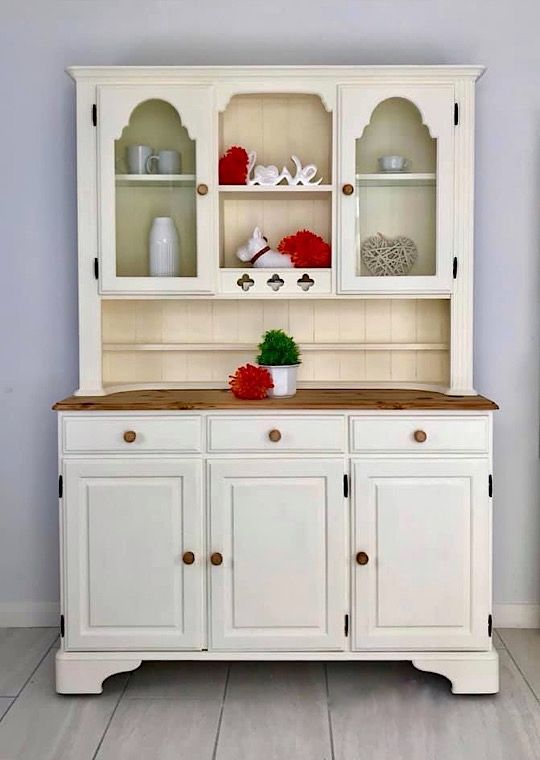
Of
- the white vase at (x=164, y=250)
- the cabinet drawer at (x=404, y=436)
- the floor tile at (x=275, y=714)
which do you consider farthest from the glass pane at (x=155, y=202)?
the floor tile at (x=275, y=714)

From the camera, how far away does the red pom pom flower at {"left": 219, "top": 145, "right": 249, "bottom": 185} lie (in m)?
2.97

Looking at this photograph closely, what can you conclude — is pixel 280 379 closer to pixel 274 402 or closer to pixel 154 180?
pixel 274 402

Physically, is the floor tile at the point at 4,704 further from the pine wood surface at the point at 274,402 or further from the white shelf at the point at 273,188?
the white shelf at the point at 273,188

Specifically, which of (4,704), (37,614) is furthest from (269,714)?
(37,614)

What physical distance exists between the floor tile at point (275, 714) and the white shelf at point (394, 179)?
1.56 meters

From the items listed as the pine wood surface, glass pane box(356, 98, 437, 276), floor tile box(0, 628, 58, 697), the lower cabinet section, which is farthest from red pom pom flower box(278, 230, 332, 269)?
floor tile box(0, 628, 58, 697)

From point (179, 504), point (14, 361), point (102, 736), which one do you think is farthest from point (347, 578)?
point (14, 361)

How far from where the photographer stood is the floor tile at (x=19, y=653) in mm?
2850

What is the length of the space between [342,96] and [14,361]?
4.78 feet

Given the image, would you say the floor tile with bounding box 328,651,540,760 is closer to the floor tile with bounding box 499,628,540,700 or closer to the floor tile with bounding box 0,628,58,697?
the floor tile with bounding box 499,628,540,700

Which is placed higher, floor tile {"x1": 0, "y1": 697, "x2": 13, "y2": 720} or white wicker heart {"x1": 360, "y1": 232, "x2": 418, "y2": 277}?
white wicker heart {"x1": 360, "y1": 232, "x2": 418, "y2": 277}

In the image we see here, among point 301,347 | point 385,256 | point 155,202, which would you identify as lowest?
point 301,347

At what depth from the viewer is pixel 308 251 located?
118 inches

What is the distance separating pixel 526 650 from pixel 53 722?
1.55 m
